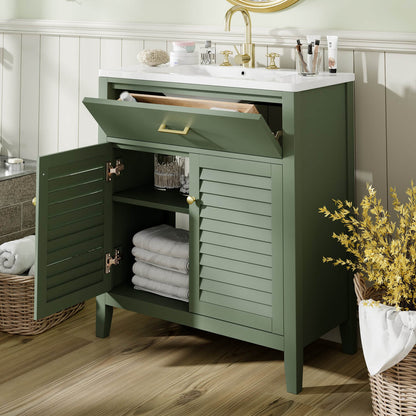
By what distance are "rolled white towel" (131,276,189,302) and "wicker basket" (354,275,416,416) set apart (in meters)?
0.80

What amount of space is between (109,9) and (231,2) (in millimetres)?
613

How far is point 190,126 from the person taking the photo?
2.40 metres

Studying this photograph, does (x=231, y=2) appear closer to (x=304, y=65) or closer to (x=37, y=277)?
(x=304, y=65)

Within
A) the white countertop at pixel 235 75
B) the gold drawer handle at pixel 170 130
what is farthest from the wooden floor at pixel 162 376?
the white countertop at pixel 235 75

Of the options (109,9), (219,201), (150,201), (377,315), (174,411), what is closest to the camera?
(377,315)

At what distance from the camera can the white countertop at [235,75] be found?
2316 millimetres

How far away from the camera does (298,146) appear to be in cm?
231

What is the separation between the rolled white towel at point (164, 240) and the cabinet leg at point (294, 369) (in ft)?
1.73

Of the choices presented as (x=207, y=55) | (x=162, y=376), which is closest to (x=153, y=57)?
(x=207, y=55)

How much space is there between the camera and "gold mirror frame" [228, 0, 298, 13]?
8.81ft

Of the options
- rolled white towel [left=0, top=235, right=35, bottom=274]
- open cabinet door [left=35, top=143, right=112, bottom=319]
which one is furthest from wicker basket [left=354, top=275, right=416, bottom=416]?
rolled white towel [left=0, top=235, right=35, bottom=274]

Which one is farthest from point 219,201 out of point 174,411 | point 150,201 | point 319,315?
point 174,411

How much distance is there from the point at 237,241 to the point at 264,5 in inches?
35.5

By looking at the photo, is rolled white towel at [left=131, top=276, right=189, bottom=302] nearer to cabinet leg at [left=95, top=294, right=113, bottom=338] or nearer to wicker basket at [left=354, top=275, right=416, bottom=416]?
cabinet leg at [left=95, top=294, right=113, bottom=338]
